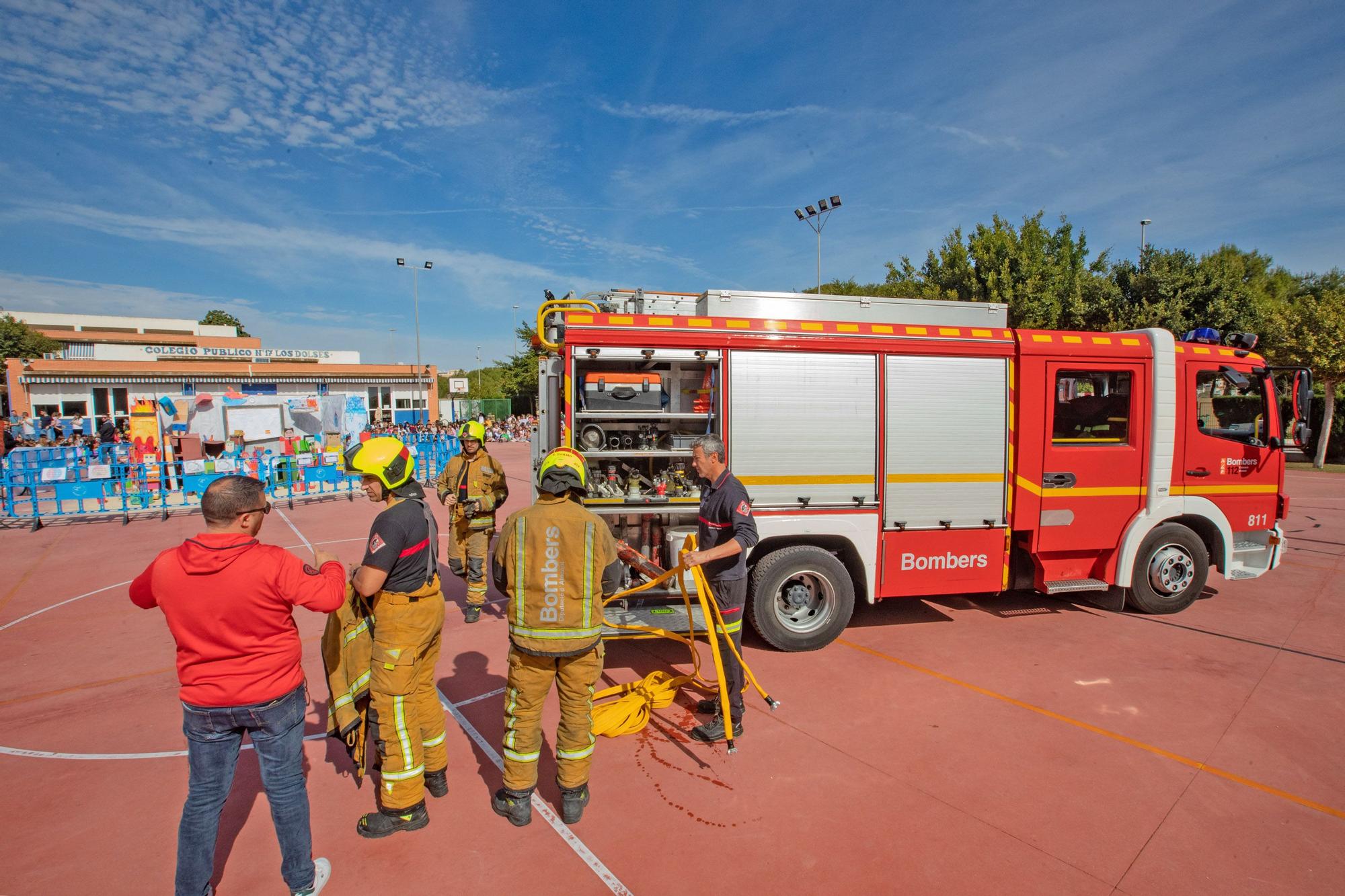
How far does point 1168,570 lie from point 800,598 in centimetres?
401

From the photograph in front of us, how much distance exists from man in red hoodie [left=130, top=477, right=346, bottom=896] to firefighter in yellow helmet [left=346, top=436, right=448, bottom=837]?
18.7 inches

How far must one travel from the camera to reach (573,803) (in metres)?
3.32

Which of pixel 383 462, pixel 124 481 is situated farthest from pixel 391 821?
pixel 124 481

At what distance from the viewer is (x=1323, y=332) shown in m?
18.7

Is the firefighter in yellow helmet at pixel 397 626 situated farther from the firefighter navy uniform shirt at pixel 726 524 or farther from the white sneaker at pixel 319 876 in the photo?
the firefighter navy uniform shirt at pixel 726 524

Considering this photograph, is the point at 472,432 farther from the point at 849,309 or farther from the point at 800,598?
the point at 849,309

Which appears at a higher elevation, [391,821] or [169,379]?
[169,379]

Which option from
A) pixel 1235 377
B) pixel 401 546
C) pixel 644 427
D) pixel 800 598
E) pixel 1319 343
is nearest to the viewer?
pixel 401 546

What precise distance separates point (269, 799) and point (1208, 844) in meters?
4.41

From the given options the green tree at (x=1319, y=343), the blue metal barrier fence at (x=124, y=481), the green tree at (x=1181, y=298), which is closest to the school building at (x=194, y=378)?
the blue metal barrier fence at (x=124, y=481)

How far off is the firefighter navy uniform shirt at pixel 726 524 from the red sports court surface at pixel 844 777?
1134 mm

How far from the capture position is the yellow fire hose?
401 cm

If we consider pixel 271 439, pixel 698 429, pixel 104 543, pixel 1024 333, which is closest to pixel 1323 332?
pixel 1024 333

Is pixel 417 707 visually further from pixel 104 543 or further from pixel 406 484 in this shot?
pixel 104 543
